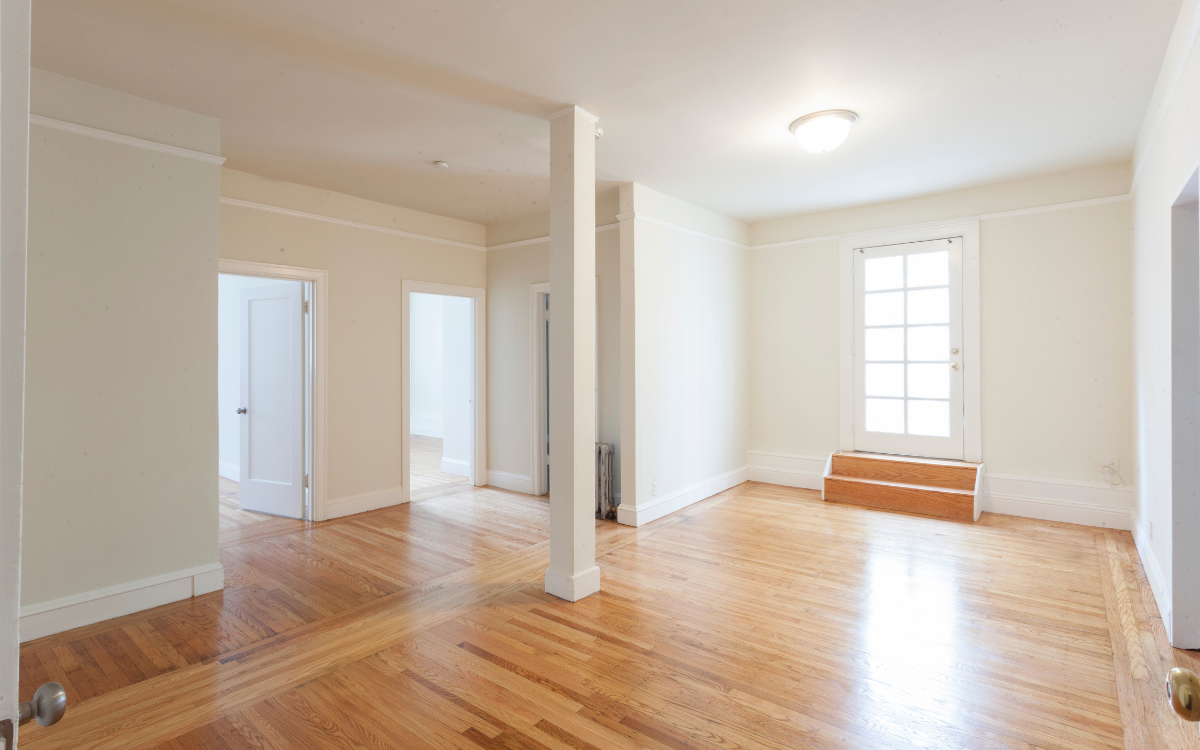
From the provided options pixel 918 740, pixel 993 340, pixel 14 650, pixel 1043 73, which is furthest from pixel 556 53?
pixel 993 340

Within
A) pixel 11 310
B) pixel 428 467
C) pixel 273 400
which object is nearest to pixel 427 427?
pixel 428 467

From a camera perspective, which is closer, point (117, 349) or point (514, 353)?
point (117, 349)

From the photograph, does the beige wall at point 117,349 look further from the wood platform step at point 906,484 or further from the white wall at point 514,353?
the wood platform step at point 906,484

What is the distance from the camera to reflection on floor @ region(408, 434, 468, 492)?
661cm

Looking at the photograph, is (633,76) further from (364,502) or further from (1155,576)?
(364,502)

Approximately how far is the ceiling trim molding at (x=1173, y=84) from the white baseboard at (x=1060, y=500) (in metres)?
2.40

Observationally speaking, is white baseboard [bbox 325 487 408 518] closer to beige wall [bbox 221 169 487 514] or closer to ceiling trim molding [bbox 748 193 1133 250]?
beige wall [bbox 221 169 487 514]

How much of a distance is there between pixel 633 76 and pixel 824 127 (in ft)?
4.08

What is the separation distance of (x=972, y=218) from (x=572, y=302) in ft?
12.9

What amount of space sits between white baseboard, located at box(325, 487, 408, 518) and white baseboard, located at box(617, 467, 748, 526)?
2098mm

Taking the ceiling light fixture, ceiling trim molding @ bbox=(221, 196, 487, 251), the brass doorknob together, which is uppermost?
the ceiling light fixture

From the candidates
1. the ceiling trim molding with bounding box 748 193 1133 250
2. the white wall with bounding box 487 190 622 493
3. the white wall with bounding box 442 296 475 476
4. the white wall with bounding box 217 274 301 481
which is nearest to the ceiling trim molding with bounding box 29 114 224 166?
the white wall with bounding box 487 190 622 493

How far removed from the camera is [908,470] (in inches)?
213

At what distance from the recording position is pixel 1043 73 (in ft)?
10.2
